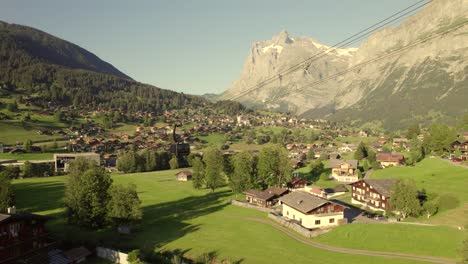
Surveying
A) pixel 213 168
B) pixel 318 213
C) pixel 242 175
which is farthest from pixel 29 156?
pixel 318 213

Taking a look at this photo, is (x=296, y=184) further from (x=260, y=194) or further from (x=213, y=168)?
(x=213, y=168)

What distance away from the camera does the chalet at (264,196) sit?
8462 cm

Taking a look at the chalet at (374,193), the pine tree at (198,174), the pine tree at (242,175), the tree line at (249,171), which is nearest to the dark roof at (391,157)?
the chalet at (374,193)

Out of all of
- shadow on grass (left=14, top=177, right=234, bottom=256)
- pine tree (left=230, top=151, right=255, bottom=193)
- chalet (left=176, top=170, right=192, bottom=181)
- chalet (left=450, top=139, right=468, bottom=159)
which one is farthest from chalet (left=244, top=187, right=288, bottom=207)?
chalet (left=450, top=139, right=468, bottom=159)

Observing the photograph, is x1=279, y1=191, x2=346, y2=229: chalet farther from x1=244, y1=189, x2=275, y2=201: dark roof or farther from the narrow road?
x1=244, y1=189, x2=275, y2=201: dark roof

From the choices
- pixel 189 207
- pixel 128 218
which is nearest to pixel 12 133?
pixel 189 207

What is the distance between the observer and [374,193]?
262 ft

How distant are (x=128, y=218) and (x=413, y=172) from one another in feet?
254

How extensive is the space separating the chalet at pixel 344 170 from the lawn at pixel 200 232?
126 ft

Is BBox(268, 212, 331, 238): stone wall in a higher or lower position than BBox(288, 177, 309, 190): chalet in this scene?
lower

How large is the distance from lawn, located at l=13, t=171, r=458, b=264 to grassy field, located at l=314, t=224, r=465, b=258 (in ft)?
1.17

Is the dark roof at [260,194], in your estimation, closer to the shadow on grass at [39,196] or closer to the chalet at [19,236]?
the shadow on grass at [39,196]

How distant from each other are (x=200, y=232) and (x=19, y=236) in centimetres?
2642

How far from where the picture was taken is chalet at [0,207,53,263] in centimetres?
4803
